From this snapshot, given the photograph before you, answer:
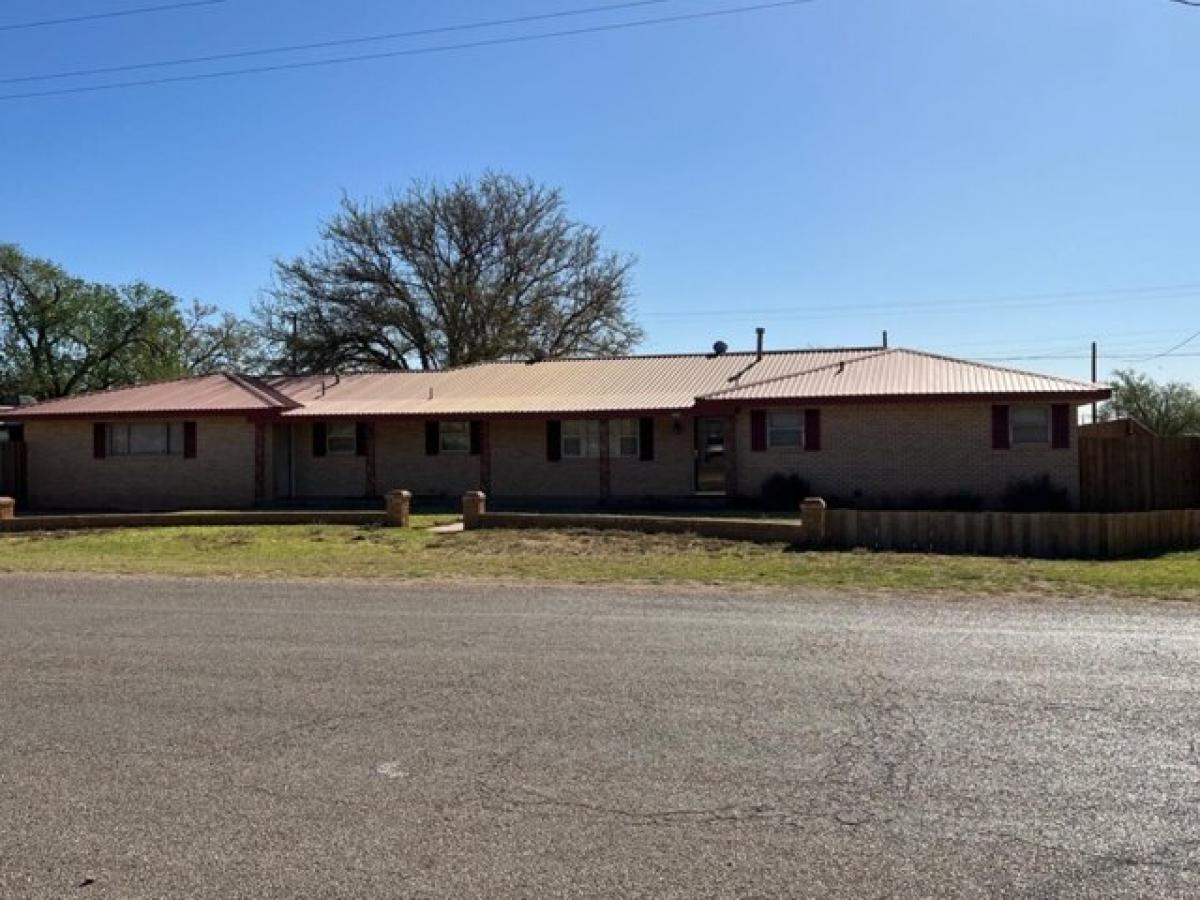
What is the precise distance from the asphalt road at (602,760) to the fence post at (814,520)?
7.33 meters

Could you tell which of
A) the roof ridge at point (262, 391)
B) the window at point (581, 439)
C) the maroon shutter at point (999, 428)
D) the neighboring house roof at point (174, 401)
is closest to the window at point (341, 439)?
the roof ridge at point (262, 391)

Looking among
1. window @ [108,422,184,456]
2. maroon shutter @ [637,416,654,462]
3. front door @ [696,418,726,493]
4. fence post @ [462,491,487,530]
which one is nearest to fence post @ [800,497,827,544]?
fence post @ [462,491,487,530]

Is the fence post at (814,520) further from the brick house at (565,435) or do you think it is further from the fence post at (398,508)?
the fence post at (398,508)

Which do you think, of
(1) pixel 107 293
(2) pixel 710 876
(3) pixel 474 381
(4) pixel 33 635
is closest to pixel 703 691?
(2) pixel 710 876

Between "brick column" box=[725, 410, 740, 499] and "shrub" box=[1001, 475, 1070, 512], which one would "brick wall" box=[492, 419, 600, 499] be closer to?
"brick column" box=[725, 410, 740, 499]

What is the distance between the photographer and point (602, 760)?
5.20m

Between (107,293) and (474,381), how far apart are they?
33.8 meters

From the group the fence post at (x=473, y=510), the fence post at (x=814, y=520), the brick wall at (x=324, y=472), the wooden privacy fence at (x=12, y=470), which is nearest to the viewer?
the fence post at (x=814, y=520)

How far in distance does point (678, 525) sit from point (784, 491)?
6.22 meters

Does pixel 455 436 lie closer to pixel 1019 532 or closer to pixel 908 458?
pixel 908 458

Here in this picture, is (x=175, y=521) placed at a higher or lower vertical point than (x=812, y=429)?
lower

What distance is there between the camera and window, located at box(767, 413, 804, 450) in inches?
955

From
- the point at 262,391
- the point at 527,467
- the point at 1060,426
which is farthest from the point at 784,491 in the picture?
the point at 262,391

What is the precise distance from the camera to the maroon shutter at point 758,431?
24359 mm
